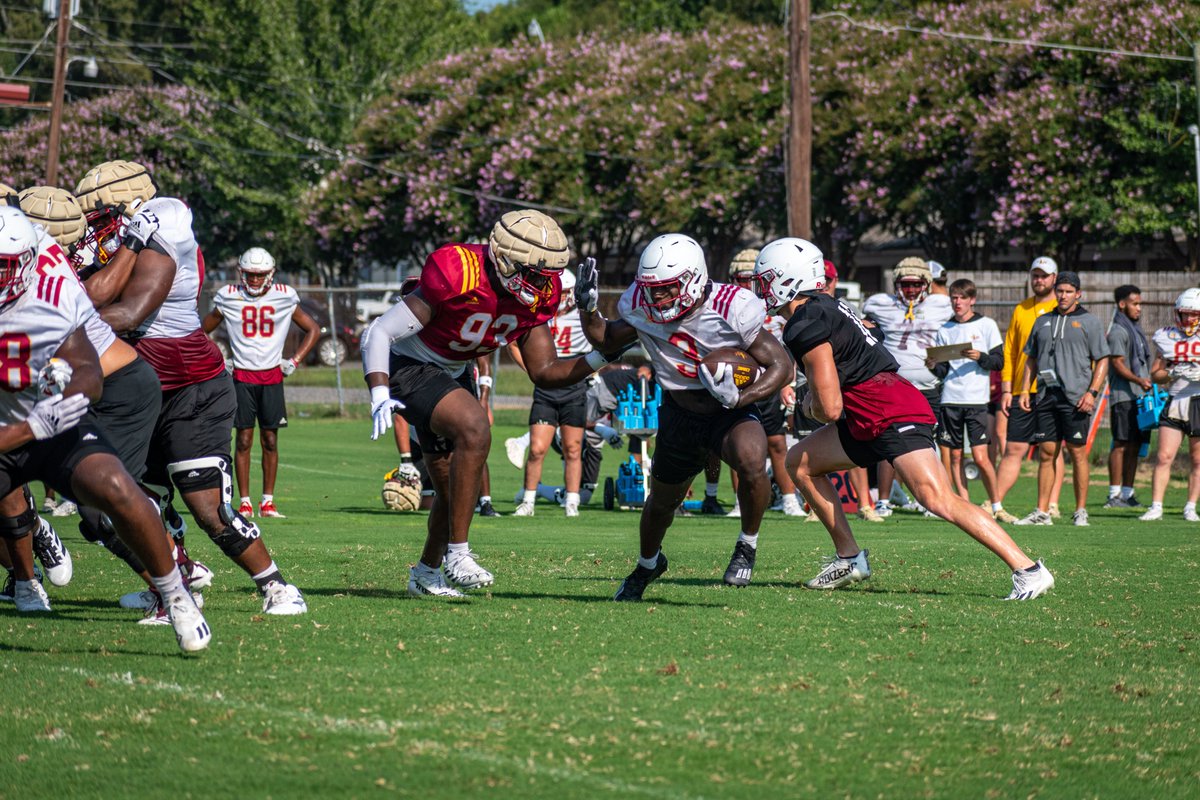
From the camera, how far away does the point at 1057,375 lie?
13953mm

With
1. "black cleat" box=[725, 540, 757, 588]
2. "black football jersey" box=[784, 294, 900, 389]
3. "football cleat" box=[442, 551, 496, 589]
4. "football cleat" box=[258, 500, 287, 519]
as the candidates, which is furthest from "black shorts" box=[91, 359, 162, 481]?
"football cleat" box=[258, 500, 287, 519]

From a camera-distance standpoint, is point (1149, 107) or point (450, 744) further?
point (1149, 107)

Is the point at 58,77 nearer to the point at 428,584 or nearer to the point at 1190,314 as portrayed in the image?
the point at 1190,314

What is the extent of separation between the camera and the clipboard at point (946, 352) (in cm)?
1421

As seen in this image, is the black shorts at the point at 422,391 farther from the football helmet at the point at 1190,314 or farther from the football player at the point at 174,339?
the football helmet at the point at 1190,314

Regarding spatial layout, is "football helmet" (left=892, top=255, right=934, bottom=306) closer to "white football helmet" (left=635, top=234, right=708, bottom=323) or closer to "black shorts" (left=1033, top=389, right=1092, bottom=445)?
"black shorts" (left=1033, top=389, right=1092, bottom=445)

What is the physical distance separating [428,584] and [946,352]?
23.7ft

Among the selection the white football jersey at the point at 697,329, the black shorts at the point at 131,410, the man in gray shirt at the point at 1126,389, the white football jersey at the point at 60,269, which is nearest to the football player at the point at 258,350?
the white football jersey at the point at 697,329

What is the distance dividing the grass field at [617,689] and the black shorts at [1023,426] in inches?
157

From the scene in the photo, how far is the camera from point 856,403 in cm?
853

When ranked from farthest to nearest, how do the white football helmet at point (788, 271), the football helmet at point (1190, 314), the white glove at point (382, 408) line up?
the football helmet at point (1190, 314)
the white football helmet at point (788, 271)
the white glove at point (382, 408)

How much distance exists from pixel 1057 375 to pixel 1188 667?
295 inches

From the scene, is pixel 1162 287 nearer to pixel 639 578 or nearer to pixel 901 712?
pixel 639 578

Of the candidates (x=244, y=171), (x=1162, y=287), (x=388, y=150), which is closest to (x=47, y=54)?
(x=244, y=171)
